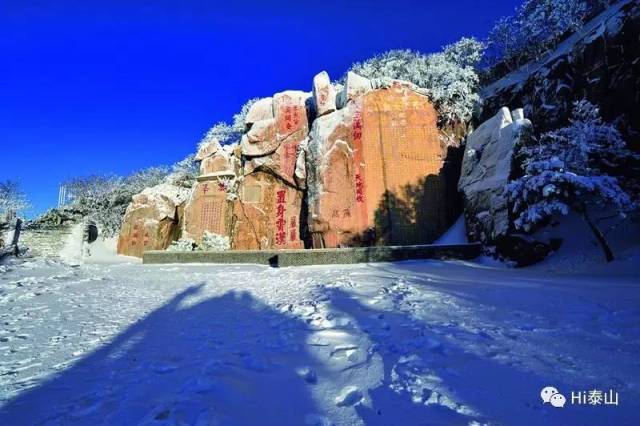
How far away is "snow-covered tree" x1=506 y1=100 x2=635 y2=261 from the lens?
19.4 ft

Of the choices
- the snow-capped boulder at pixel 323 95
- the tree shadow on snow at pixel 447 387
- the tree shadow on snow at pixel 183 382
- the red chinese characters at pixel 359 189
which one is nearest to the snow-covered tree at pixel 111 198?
the snow-capped boulder at pixel 323 95

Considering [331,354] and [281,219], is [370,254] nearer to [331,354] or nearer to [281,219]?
[281,219]

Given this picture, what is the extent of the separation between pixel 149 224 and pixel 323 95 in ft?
30.0

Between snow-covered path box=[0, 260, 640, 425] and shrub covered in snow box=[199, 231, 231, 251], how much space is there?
23.6ft

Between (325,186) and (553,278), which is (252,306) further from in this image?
(325,186)

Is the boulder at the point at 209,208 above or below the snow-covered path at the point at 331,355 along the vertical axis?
above

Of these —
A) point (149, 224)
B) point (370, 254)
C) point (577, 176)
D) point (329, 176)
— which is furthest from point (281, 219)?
point (577, 176)

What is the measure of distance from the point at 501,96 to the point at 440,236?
5516mm

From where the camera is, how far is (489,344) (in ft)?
8.87

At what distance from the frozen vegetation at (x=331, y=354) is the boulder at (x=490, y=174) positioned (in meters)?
2.75

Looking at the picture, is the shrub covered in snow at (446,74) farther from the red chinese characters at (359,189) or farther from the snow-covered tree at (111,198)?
the snow-covered tree at (111,198)

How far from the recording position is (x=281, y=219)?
43.2ft

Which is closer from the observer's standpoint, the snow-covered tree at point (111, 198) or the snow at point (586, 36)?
the snow at point (586, 36)

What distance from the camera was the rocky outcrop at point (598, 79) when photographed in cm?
746
